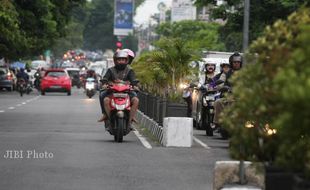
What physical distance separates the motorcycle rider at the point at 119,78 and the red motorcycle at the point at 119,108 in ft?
0.35

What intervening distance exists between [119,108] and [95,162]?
492 cm

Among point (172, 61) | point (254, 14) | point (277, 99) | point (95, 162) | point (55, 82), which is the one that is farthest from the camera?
point (55, 82)

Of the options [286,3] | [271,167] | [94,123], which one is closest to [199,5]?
[286,3]

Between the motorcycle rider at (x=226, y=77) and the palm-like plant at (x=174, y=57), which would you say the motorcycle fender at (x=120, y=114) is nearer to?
the motorcycle rider at (x=226, y=77)

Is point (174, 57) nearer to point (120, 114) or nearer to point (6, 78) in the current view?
point (120, 114)

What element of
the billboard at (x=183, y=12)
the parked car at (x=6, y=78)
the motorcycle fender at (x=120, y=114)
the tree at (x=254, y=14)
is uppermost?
the tree at (x=254, y=14)

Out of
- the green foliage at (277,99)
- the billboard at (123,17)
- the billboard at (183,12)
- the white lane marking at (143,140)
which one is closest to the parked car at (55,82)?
the billboard at (123,17)

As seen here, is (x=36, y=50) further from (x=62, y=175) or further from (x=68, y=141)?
(x=62, y=175)

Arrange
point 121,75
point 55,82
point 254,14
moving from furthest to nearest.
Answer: point 55,82 → point 254,14 → point 121,75

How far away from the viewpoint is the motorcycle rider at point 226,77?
21391 millimetres

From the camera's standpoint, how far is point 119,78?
22219mm

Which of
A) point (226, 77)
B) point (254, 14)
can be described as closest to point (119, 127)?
point (226, 77)

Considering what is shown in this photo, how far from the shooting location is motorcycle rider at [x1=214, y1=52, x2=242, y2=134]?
2139 centimetres

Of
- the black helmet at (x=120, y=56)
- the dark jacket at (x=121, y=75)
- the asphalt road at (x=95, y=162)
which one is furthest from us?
the dark jacket at (x=121, y=75)
